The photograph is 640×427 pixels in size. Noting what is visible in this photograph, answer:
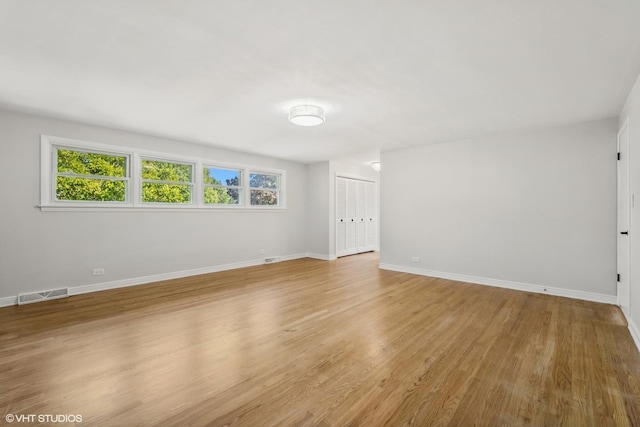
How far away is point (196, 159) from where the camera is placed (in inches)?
218

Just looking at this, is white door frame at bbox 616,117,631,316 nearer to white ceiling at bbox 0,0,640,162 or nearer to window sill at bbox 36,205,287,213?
white ceiling at bbox 0,0,640,162

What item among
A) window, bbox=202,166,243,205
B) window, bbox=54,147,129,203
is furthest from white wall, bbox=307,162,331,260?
window, bbox=54,147,129,203

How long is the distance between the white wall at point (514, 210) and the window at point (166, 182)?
157 inches

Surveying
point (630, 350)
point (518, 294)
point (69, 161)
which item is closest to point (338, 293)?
point (518, 294)

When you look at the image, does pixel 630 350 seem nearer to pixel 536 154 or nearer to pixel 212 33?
pixel 536 154

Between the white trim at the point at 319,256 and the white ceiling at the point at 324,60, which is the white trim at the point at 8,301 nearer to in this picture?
the white ceiling at the point at 324,60

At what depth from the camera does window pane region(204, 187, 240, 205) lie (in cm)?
586

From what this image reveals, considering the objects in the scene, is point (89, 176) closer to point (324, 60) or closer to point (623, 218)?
point (324, 60)

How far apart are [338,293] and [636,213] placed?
10.9 feet

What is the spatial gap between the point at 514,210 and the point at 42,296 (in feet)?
22.8

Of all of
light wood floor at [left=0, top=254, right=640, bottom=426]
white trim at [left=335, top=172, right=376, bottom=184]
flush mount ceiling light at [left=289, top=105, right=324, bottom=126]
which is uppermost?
flush mount ceiling light at [left=289, top=105, right=324, bottom=126]

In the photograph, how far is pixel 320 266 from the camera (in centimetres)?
643

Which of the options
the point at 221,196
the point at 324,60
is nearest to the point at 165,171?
the point at 221,196

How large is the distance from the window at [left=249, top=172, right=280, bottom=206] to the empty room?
281 millimetres
